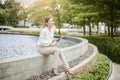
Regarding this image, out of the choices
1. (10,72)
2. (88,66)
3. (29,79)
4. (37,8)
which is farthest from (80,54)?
(37,8)

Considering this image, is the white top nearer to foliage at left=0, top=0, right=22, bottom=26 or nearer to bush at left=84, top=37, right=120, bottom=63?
bush at left=84, top=37, right=120, bottom=63

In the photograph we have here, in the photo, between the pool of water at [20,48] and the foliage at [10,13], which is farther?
the foliage at [10,13]

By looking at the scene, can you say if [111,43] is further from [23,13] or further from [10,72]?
[23,13]

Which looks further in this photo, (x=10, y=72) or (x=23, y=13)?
(x=23, y=13)

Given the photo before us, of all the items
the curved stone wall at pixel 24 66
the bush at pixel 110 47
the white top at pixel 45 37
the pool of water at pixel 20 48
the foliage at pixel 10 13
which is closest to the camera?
the curved stone wall at pixel 24 66

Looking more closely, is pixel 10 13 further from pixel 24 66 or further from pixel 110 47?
pixel 24 66

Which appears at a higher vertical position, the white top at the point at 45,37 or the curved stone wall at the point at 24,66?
the white top at the point at 45,37

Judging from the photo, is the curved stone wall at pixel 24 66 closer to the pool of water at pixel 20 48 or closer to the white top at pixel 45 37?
the white top at pixel 45 37

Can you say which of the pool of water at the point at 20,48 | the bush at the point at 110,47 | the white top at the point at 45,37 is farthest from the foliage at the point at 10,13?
the white top at the point at 45,37

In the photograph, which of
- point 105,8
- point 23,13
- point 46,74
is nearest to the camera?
point 46,74

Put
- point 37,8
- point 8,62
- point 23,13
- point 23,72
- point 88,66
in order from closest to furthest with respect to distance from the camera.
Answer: point 8,62
point 23,72
point 88,66
point 37,8
point 23,13

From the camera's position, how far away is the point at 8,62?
5.58 meters

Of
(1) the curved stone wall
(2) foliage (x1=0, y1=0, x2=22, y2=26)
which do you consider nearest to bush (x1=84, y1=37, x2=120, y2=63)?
(1) the curved stone wall

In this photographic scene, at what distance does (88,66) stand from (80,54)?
202 cm
